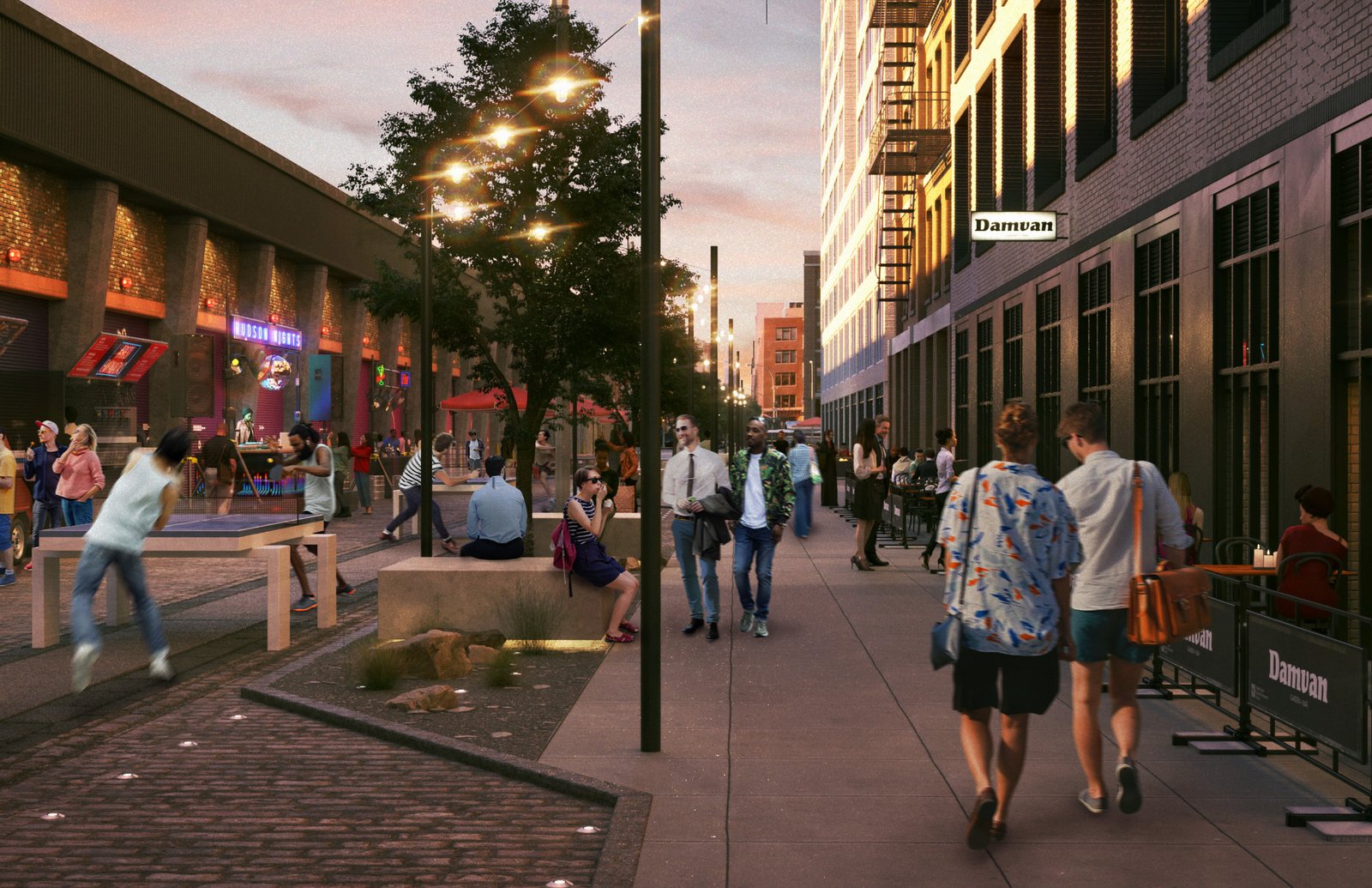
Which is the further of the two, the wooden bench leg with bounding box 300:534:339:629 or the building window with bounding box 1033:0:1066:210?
the building window with bounding box 1033:0:1066:210

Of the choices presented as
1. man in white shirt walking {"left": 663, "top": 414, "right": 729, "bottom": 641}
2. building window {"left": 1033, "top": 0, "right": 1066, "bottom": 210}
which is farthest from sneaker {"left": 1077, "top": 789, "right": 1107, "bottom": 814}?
building window {"left": 1033, "top": 0, "right": 1066, "bottom": 210}

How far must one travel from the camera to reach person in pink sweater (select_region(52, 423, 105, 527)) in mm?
16234

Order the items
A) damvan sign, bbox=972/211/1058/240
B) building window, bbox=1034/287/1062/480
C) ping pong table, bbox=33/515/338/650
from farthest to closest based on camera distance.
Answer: building window, bbox=1034/287/1062/480 → damvan sign, bbox=972/211/1058/240 → ping pong table, bbox=33/515/338/650

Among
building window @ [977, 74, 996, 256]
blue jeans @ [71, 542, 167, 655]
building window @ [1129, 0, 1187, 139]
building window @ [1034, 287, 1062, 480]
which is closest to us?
blue jeans @ [71, 542, 167, 655]

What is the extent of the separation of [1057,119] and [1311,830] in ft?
56.9

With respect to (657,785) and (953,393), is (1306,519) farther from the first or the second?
(953,393)

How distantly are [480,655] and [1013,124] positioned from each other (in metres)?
17.6

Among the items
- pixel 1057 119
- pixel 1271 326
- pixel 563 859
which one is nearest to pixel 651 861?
pixel 563 859

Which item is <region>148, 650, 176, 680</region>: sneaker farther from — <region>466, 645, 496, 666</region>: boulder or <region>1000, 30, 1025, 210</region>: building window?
<region>1000, 30, 1025, 210</region>: building window

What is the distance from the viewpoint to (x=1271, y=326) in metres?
11.4

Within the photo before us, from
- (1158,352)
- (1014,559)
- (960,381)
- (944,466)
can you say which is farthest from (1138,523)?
(960,381)

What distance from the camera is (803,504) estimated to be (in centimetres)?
2205

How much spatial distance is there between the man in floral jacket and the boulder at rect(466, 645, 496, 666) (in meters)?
2.51

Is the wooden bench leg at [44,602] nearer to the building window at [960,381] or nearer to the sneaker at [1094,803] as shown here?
the sneaker at [1094,803]
